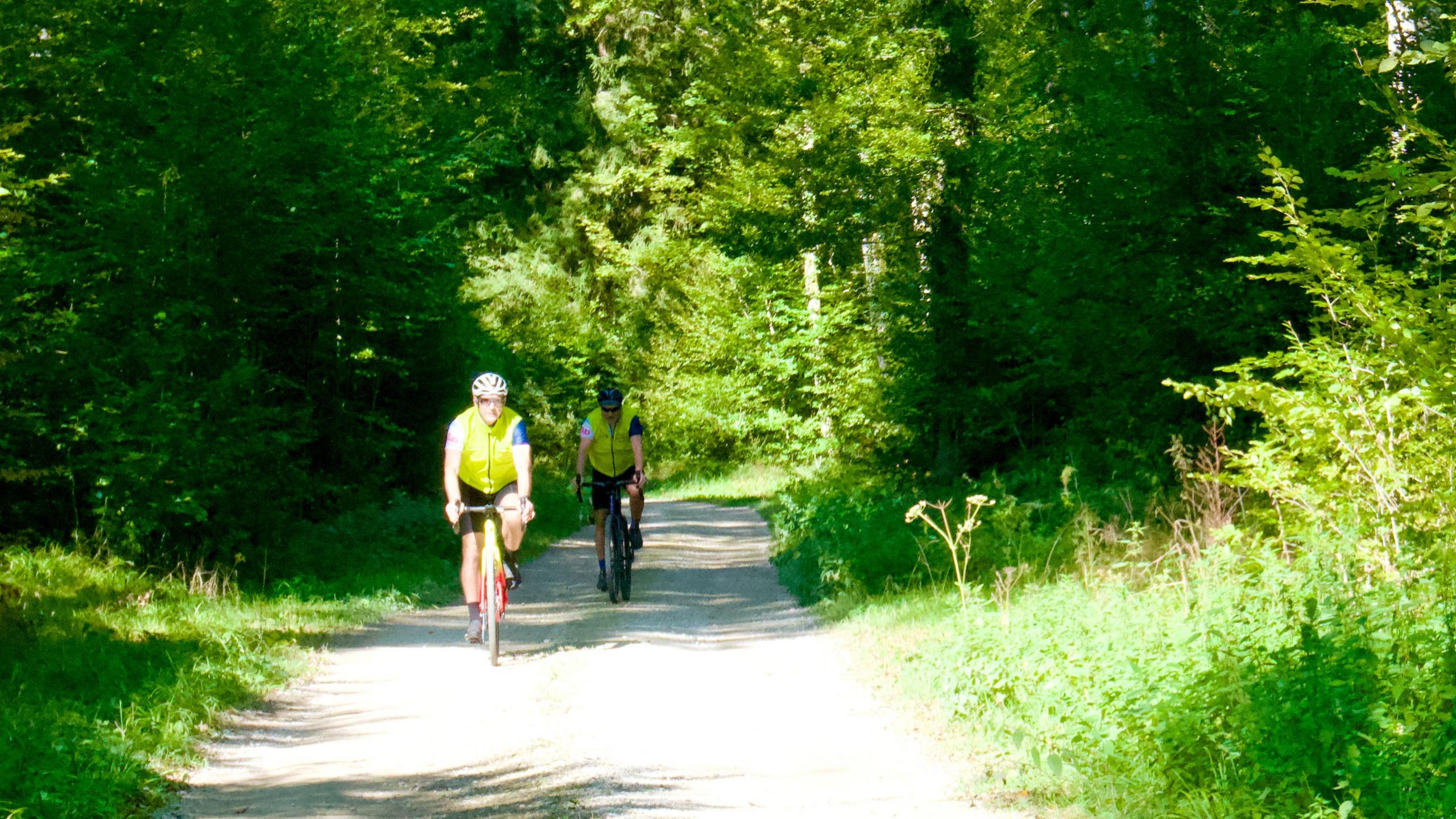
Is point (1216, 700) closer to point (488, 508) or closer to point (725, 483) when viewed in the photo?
point (488, 508)

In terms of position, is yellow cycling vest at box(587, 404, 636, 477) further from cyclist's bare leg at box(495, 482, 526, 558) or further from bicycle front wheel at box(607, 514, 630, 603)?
cyclist's bare leg at box(495, 482, 526, 558)

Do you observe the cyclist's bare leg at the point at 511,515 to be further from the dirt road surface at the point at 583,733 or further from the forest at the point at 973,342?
the forest at the point at 973,342

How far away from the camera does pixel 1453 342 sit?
7.28 meters

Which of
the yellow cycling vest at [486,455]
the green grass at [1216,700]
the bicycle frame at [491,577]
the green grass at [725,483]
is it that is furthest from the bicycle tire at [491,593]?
the green grass at [725,483]

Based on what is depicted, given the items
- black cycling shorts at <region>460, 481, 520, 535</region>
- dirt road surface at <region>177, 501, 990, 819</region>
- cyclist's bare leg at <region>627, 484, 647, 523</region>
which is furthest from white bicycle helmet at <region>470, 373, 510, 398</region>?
cyclist's bare leg at <region>627, 484, 647, 523</region>

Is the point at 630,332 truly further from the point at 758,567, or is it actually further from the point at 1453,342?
the point at 1453,342

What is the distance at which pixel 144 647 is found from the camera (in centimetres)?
984

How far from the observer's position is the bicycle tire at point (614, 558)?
45.2 feet

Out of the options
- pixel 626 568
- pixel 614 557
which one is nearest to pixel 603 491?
pixel 614 557

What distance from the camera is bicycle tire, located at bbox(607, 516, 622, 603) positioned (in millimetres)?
13781

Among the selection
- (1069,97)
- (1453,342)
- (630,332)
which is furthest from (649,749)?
(630,332)

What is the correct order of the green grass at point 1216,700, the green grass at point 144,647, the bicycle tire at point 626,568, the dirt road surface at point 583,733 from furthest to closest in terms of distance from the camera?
the bicycle tire at point 626,568, the green grass at point 144,647, the dirt road surface at point 583,733, the green grass at point 1216,700

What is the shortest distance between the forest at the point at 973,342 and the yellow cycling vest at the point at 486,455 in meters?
2.65

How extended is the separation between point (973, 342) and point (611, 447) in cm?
741
